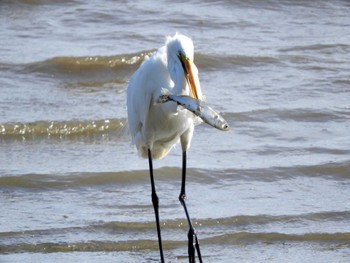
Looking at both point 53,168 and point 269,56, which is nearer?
point 53,168

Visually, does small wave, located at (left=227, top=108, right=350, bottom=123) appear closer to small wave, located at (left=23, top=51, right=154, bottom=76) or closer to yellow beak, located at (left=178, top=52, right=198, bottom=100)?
small wave, located at (left=23, top=51, right=154, bottom=76)

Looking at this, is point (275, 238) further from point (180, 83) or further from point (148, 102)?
point (180, 83)

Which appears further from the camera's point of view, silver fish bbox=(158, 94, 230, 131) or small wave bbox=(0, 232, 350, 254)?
small wave bbox=(0, 232, 350, 254)

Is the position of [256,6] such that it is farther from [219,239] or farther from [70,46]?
[219,239]

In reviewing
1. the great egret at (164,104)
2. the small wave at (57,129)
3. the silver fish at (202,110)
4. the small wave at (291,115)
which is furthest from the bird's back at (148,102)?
the small wave at (291,115)

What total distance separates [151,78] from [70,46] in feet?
17.5

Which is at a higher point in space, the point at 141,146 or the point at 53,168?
the point at 141,146

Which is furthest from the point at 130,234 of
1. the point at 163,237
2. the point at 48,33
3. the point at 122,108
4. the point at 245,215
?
the point at 48,33

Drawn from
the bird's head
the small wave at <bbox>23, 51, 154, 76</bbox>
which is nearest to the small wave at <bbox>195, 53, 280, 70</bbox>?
the small wave at <bbox>23, 51, 154, 76</bbox>

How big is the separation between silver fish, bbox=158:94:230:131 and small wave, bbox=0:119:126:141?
3342 mm

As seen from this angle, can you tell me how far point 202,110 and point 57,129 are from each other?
392 centimetres

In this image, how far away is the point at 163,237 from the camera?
6.51 metres

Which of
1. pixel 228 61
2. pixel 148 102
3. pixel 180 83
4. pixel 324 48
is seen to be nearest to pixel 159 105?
pixel 148 102

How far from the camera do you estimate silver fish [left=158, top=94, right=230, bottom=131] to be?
4965 mm
